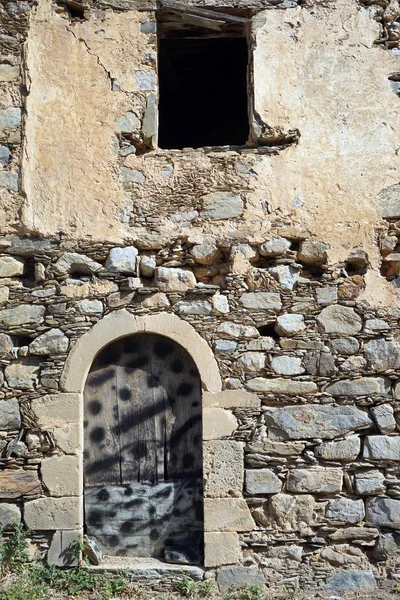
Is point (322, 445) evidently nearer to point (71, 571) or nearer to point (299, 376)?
point (299, 376)

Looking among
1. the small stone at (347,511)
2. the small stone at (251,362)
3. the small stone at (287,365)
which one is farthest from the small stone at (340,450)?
the small stone at (251,362)

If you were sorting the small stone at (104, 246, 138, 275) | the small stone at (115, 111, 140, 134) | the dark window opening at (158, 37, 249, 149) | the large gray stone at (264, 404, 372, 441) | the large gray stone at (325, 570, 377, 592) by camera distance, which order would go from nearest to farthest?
the large gray stone at (325, 570, 377, 592)
the large gray stone at (264, 404, 372, 441)
the small stone at (104, 246, 138, 275)
the small stone at (115, 111, 140, 134)
the dark window opening at (158, 37, 249, 149)

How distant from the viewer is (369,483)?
4.61m

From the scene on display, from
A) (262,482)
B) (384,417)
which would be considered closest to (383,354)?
(384,417)

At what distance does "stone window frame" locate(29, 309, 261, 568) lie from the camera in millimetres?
4602

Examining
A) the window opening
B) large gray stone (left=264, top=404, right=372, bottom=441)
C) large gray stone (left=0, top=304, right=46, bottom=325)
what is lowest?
large gray stone (left=264, top=404, right=372, bottom=441)

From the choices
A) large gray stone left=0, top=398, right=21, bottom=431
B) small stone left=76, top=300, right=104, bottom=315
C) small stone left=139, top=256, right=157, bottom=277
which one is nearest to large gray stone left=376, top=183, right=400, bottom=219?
small stone left=139, top=256, right=157, bottom=277

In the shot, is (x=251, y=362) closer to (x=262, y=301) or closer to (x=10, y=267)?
(x=262, y=301)

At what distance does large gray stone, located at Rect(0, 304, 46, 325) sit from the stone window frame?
335 millimetres

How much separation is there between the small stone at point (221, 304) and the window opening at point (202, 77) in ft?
6.58

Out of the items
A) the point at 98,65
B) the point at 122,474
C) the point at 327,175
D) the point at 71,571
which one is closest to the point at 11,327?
the point at 122,474

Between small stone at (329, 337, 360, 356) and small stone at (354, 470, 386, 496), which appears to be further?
small stone at (329, 337, 360, 356)

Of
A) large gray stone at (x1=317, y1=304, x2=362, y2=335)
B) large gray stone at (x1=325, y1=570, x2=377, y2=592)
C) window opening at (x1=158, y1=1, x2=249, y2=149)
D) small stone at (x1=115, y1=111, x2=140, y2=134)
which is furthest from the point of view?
window opening at (x1=158, y1=1, x2=249, y2=149)

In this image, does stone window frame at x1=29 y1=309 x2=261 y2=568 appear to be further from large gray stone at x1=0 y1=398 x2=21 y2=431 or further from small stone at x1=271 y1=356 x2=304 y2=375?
small stone at x1=271 y1=356 x2=304 y2=375
